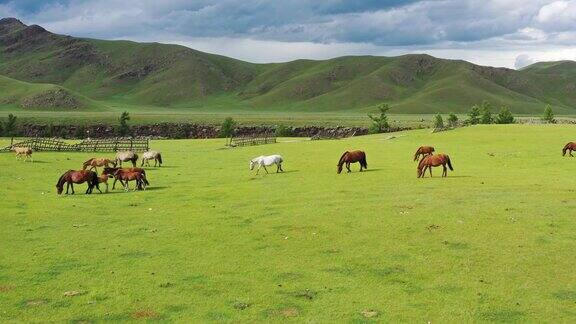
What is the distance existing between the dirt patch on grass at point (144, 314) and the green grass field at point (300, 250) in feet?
0.24

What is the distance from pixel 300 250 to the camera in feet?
60.4

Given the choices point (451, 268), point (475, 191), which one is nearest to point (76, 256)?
point (451, 268)

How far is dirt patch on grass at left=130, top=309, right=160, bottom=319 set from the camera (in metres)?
13.3

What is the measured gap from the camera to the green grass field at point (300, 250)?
45.4 feet

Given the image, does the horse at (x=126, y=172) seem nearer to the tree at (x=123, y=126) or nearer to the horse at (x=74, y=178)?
the horse at (x=74, y=178)

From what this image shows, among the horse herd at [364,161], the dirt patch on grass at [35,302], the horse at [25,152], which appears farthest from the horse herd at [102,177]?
the horse at [25,152]

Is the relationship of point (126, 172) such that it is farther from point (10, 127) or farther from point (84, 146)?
point (10, 127)

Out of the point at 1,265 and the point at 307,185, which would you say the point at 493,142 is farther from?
the point at 1,265

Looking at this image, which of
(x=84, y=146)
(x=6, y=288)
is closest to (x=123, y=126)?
(x=84, y=146)

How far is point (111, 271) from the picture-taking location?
16.5 m

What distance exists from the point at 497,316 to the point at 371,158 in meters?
33.6

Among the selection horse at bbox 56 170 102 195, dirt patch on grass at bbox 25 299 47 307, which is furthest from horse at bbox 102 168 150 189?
dirt patch on grass at bbox 25 299 47 307

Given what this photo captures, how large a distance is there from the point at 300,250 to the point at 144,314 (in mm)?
6270

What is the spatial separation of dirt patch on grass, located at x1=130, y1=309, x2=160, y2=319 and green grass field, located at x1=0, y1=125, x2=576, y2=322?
0.07 m
